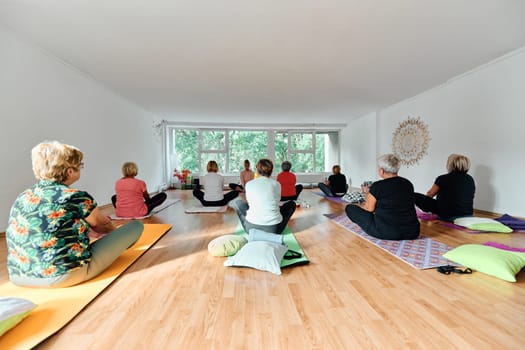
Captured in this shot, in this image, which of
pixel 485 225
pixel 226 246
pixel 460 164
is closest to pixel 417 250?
pixel 485 225

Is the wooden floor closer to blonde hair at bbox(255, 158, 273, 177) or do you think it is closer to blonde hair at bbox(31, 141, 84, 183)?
blonde hair at bbox(31, 141, 84, 183)

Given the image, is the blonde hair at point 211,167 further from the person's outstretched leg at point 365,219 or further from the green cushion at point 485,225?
the green cushion at point 485,225

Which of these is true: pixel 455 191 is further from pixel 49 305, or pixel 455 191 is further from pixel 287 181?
pixel 49 305

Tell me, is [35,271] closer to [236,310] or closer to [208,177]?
[236,310]

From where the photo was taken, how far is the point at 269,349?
1.11 m

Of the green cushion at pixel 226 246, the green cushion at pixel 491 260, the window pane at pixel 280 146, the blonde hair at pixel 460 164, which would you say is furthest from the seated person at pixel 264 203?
the window pane at pixel 280 146

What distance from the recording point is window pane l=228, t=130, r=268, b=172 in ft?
31.9

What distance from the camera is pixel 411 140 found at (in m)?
6.00

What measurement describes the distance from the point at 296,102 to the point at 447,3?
13.4ft

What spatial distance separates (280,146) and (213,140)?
2572 mm

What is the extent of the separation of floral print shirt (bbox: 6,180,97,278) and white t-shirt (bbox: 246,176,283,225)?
1.42m

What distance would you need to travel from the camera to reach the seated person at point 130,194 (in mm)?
3748

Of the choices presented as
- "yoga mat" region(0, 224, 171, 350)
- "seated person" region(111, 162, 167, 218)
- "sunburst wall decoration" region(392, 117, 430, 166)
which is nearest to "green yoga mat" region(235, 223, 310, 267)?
"yoga mat" region(0, 224, 171, 350)

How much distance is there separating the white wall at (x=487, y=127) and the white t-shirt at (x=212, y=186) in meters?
4.38
